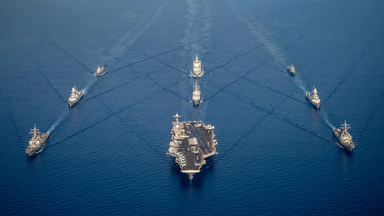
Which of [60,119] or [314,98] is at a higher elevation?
[314,98]

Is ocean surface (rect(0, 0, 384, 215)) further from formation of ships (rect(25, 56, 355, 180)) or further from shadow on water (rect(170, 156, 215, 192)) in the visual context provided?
formation of ships (rect(25, 56, 355, 180))

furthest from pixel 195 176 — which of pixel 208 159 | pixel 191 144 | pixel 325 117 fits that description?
pixel 325 117

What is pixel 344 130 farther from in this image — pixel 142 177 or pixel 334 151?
pixel 142 177

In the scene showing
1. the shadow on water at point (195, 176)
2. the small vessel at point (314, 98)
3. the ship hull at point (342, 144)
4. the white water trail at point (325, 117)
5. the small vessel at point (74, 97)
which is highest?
the small vessel at point (74, 97)

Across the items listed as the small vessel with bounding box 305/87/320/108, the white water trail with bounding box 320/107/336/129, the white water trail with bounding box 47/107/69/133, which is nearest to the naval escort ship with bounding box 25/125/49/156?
the white water trail with bounding box 47/107/69/133

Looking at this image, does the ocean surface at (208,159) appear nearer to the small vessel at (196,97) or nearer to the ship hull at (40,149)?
the ship hull at (40,149)

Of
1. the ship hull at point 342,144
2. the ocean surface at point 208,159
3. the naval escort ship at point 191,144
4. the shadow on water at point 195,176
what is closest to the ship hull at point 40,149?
the ocean surface at point 208,159

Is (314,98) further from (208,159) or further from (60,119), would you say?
(60,119)
